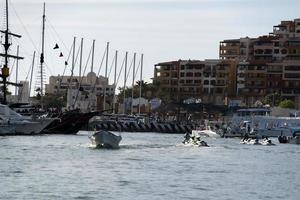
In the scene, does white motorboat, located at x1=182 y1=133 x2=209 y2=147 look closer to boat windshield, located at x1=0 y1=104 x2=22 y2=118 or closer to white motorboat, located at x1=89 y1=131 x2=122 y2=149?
white motorboat, located at x1=89 y1=131 x2=122 y2=149

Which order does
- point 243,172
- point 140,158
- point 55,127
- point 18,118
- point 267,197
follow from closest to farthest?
1. point 267,197
2. point 243,172
3. point 140,158
4. point 18,118
5. point 55,127

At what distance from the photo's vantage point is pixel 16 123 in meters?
132

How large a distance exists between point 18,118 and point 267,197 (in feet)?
273

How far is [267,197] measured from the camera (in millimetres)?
54438

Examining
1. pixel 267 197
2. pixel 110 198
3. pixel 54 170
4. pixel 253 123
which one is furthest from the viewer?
pixel 253 123

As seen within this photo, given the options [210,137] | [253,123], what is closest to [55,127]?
[210,137]

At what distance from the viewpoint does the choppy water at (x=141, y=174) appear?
5375 centimetres

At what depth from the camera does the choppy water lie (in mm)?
53750

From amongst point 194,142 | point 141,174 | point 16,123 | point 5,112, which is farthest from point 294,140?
point 141,174

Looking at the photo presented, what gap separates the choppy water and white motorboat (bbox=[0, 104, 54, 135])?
3280cm

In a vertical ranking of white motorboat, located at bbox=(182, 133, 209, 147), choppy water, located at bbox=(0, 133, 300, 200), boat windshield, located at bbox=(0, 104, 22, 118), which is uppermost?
boat windshield, located at bbox=(0, 104, 22, 118)

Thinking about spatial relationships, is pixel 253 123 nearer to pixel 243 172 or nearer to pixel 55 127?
pixel 55 127

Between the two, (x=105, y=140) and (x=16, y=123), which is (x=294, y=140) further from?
(x=105, y=140)

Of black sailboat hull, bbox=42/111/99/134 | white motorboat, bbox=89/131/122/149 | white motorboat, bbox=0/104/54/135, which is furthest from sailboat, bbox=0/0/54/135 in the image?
white motorboat, bbox=89/131/122/149
